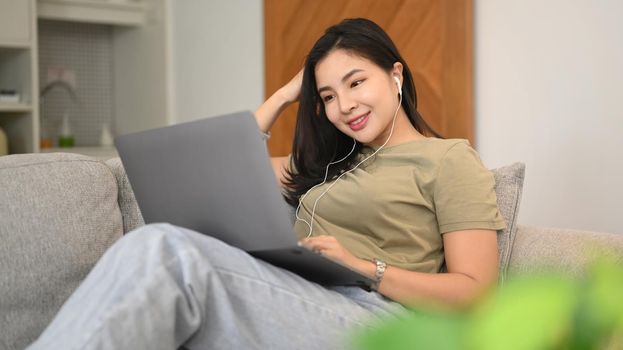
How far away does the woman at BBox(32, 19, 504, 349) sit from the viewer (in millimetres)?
1111

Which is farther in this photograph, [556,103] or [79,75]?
[79,75]

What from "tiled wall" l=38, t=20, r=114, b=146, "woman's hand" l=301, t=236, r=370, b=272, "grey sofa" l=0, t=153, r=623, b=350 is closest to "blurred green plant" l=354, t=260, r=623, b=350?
"woman's hand" l=301, t=236, r=370, b=272

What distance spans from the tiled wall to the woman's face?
10.4 ft

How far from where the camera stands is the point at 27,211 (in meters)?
1.59

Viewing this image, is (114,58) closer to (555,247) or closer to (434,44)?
(434,44)

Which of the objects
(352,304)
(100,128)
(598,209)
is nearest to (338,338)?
(352,304)

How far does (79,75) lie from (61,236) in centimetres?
330

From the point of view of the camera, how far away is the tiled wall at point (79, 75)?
4.59 m

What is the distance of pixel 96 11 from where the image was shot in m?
4.29

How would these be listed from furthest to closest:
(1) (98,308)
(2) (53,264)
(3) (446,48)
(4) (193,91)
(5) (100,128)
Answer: (5) (100,128) < (4) (193,91) < (3) (446,48) < (2) (53,264) < (1) (98,308)

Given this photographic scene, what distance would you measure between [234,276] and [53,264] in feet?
1.67

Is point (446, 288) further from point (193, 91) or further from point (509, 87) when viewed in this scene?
point (193, 91)

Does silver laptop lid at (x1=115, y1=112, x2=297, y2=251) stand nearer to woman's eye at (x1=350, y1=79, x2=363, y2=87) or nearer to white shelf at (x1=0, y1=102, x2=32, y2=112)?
woman's eye at (x1=350, y1=79, x2=363, y2=87)

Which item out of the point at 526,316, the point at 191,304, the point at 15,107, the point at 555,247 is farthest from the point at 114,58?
the point at 526,316
